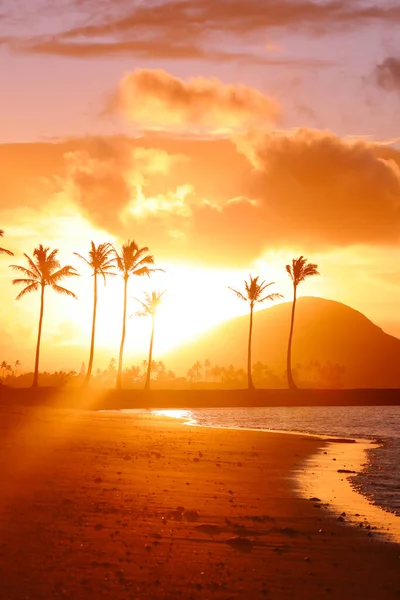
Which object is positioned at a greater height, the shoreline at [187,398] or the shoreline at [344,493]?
the shoreline at [187,398]

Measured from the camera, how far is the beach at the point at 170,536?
9516 mm

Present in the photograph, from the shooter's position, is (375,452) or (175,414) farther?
(175,414)

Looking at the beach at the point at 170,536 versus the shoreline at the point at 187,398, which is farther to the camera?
the shoreline at the point at 187,398

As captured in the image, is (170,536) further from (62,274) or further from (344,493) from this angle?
(62,274)

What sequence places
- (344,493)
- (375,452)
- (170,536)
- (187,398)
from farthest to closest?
1. (187,398)
2. (375,452)
3. (344,493)
4. (170,536)

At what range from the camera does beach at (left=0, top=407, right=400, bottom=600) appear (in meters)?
9.52

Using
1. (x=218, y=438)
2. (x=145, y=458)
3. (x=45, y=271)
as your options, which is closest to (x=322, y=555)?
(x=145, y=458)

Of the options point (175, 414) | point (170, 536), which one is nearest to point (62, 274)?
point (175, 414)

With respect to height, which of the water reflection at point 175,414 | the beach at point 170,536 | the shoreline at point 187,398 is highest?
the shoreline at point 187,398

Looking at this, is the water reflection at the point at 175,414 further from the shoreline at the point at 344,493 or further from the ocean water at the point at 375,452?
the shoreline at the point at 344,493

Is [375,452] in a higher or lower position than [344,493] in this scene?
higher

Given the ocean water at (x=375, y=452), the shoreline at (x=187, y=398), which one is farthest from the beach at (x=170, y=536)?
the shoreline at (x=187, y=398)

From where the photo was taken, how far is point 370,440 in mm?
39625

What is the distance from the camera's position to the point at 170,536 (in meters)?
12.1
